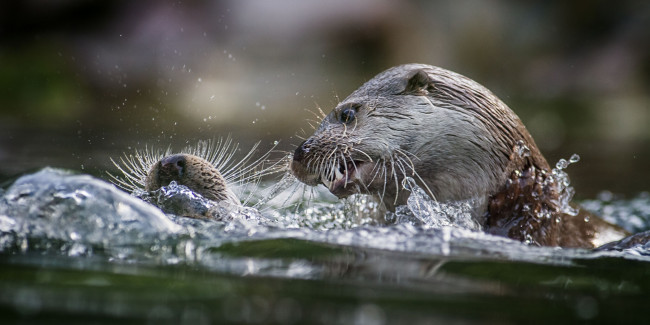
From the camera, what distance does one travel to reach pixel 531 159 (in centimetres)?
334

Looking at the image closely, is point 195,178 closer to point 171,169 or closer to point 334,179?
point 171,169

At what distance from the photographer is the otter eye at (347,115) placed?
11.0ft

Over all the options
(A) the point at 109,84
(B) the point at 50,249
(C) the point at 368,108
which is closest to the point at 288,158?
(C) the point at 368,108

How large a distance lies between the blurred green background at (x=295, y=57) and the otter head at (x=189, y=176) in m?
→ 5.43

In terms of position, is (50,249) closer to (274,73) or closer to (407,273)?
(407,273)

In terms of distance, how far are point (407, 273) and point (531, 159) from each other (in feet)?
4.48

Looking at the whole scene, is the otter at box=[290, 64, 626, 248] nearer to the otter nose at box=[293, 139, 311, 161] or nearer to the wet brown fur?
the otter nose at box=[293, 139, 311, 161]

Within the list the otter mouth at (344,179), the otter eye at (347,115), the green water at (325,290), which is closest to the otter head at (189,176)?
the otter mouth at (344,179)

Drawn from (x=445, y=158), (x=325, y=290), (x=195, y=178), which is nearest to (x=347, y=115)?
(x=445, y=158)

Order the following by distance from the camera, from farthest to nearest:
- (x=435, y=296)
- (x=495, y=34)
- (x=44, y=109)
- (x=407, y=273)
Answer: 1. (x=495, y=34)
2. (x=44, y=109)
3. (x=407, y=273)
4. (x=435, y=296)

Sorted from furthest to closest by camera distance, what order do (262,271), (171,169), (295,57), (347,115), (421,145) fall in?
1. (295,57)
2. (347,115)
3. (421,145)
4. (171,169)
5. (262,271)

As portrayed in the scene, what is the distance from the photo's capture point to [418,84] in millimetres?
3387

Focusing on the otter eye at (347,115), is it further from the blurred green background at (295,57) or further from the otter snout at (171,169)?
the blurred green background at (295,57)

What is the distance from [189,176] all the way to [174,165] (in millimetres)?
70
